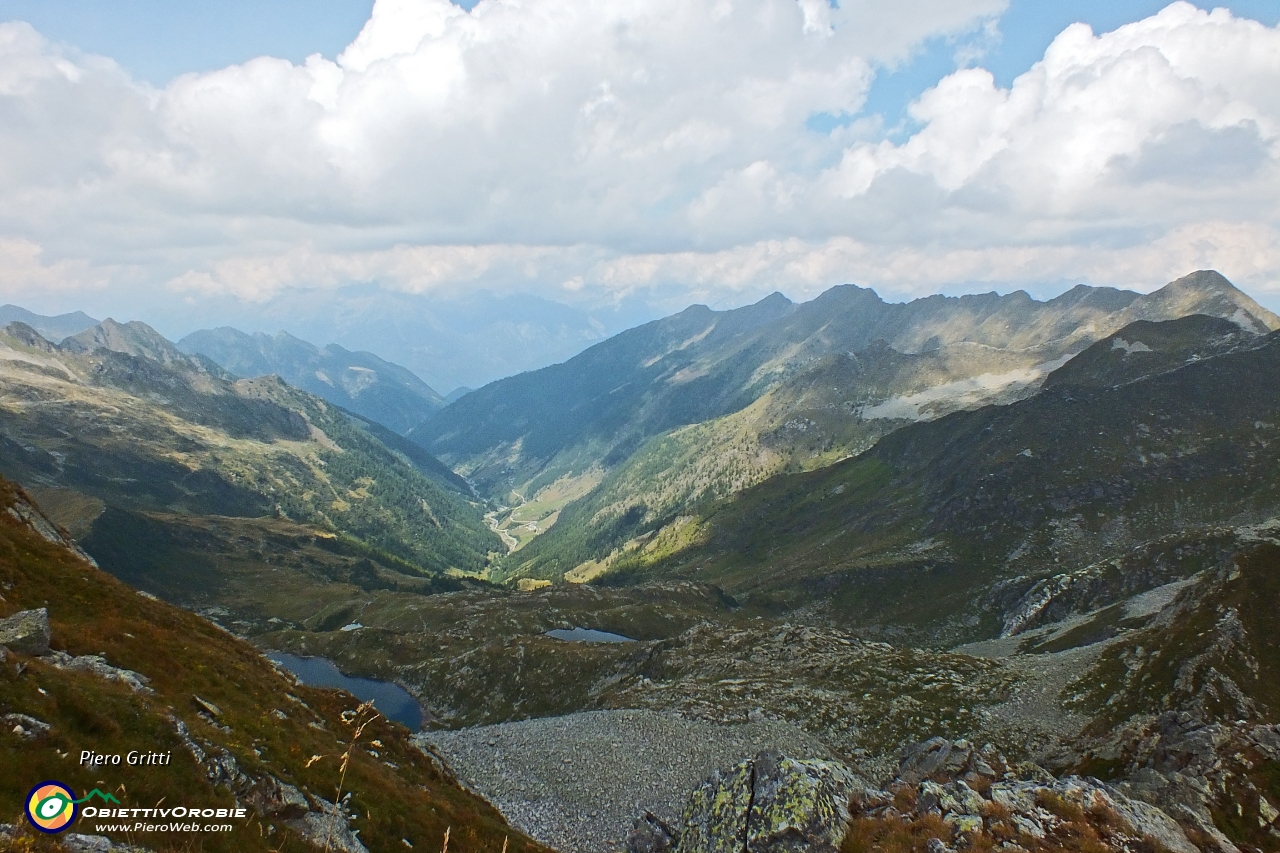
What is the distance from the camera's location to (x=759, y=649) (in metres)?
101

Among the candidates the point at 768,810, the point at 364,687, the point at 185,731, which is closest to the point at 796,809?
the point at 768,810

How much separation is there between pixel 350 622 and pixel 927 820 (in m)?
193

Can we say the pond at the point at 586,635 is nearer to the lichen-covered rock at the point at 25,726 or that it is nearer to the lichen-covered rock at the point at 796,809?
the lichen-covered rock at the point at 796,809

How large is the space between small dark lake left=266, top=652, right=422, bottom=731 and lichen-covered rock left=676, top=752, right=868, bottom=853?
267 feet

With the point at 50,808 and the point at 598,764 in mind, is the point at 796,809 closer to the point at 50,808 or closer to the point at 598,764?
the point at 50,808

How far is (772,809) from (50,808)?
1362 inches

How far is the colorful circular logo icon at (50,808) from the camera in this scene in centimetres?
1708

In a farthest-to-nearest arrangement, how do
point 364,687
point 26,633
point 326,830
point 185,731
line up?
point 364,687 < point 26,633 < point 326,830 < point 185,731

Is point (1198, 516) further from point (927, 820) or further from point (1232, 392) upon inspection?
point (927, 820)

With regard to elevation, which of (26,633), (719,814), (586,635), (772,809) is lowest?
(586,635)

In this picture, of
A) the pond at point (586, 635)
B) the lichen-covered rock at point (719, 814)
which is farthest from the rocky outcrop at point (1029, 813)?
the pond at point (586, 635)

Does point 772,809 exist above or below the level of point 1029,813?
above

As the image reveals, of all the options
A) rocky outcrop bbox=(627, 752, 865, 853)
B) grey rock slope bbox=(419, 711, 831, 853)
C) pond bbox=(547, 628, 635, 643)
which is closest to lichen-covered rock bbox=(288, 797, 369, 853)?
rocky outcrop bbox=(627, 752, 865, 853)

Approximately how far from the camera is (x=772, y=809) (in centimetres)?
3856
